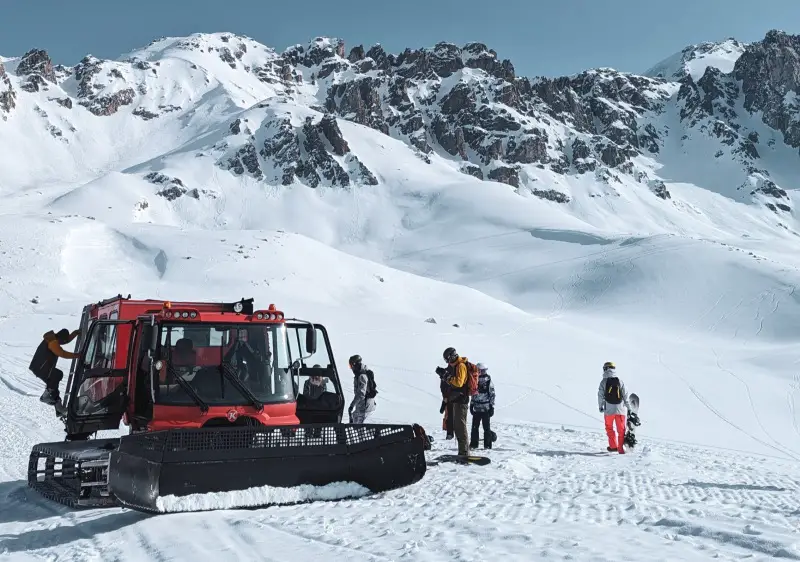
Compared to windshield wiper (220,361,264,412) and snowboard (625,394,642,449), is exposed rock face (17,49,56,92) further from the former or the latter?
windshield wiper (220,361,264,412)

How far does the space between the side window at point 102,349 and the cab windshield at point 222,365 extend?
121 cm

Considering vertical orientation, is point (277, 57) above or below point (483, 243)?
above

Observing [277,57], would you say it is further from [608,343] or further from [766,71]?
[608,343]

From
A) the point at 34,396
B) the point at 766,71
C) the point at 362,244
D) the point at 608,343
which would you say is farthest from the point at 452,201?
the point at 766,71

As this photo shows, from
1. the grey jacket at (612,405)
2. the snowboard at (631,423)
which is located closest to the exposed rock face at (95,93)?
the grey jacket at (612,405)

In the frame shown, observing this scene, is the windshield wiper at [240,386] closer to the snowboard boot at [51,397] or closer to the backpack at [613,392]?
the snowboard boot at [51,397]

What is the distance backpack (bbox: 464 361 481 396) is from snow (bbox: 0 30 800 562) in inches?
46.7

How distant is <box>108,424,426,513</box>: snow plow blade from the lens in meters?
5.68

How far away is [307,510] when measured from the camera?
250 inches

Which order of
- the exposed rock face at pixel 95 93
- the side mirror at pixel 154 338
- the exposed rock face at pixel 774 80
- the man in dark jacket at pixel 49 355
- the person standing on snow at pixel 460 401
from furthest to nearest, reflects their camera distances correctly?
the exposed rock face at pixel 774 80 → the exposed rock face at pixel 95 93 → the person standing on snow at pixel 460 401 → the man in dark jacket at pixel 49 355 → the side mirror at pixel 154 338

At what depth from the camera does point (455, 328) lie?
35.8 metres

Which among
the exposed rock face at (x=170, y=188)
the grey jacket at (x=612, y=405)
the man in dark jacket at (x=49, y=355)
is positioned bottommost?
the grey jacket at (x=612, y=405)

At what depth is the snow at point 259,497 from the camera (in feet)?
19.4

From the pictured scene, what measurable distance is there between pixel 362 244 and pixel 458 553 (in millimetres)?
84180
